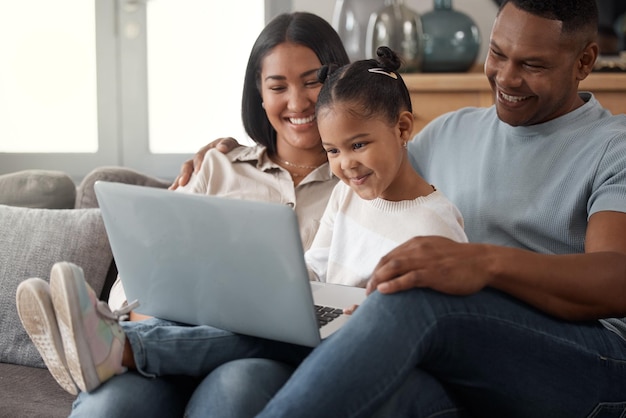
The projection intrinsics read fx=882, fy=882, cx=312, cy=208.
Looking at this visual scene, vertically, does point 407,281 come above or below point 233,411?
above

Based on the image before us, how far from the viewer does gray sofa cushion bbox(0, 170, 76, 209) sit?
2354 millimetres

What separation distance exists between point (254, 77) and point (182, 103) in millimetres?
1472

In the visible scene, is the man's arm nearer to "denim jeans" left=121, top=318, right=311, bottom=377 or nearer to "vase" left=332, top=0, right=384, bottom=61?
"denim jeans" left=121, top=318, right=311, bottom=377

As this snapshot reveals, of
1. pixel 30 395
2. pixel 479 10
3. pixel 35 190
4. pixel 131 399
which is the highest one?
pixel 479 10

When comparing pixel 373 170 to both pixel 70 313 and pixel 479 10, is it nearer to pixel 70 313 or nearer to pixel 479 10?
pixel 70 313

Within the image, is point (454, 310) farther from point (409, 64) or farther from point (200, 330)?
point (409, 64)

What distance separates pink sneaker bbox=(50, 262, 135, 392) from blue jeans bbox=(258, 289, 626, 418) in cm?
32

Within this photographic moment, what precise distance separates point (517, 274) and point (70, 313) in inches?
26.5

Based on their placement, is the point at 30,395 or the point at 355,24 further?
the point at 355,24

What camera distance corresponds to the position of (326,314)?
1.52 meters

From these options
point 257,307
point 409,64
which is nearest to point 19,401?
point 257,307

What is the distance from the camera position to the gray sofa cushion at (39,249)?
205 centimetres

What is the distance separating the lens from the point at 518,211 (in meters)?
1.74

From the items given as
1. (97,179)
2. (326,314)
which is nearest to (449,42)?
(97,179)
